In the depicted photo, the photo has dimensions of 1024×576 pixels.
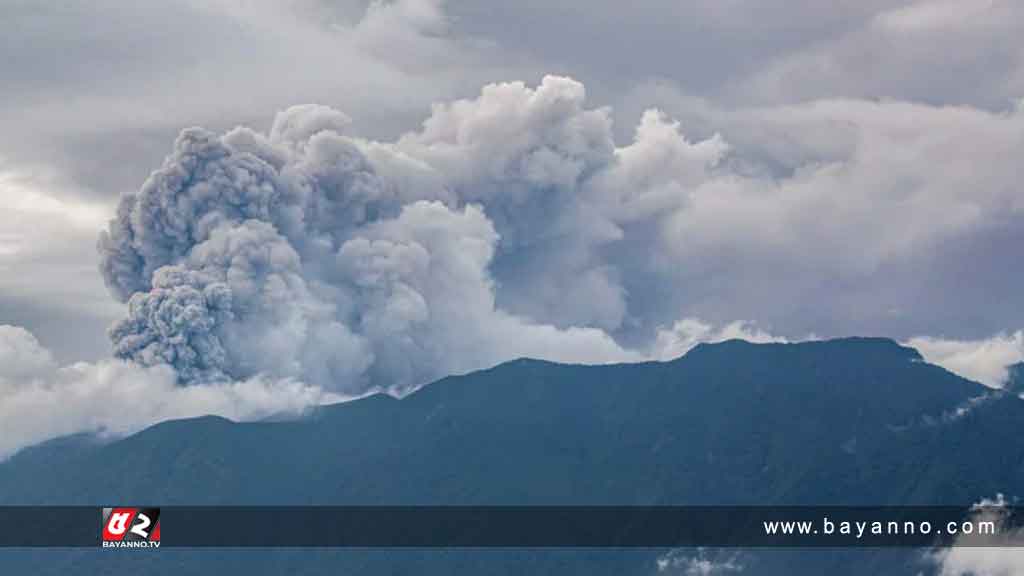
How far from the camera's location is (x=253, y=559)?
194 m

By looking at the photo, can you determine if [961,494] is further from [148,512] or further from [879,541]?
[148,512]

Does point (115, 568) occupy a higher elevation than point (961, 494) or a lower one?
lower

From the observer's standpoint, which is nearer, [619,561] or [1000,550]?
[1000,550]

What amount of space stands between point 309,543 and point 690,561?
45.5 m

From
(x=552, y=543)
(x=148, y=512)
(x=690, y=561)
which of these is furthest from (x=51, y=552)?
(x=690, y=561)

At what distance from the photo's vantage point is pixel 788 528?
19700 cm

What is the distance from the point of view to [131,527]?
16750 centimetres

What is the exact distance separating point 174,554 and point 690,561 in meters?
59.7

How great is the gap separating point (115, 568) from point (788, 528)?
77.7m

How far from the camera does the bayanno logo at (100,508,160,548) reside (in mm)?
150500

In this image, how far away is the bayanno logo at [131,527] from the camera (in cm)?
15050

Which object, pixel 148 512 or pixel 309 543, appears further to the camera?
pixel 309 543

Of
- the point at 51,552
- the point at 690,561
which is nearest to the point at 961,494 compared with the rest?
the point at 690,561

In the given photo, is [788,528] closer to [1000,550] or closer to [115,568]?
[1000,550]
